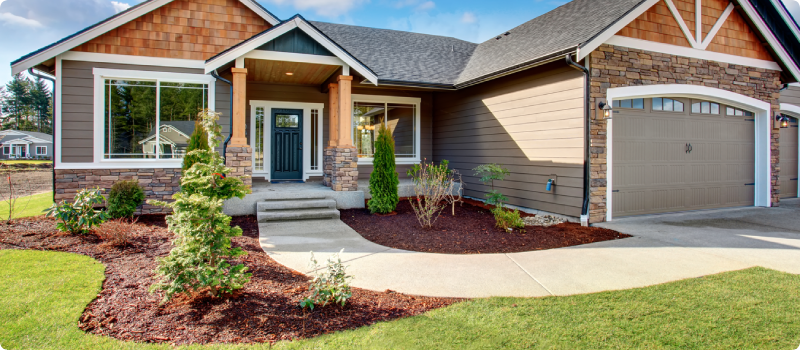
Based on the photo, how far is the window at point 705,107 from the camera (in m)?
8.33

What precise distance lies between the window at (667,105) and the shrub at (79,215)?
9.49m

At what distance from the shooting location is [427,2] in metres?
16.3

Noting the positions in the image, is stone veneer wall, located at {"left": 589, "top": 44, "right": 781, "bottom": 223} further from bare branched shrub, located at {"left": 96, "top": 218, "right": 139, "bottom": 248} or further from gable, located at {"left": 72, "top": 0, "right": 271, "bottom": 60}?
bare branched shrub, located at {"left": 96, "top": 218, "right": 139, "bottom": 248}

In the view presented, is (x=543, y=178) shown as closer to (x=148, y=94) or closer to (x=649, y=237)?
(x=649, y=237)

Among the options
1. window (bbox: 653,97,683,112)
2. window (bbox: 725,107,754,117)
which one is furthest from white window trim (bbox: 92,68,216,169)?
window (bbox: 725,107,754,117)

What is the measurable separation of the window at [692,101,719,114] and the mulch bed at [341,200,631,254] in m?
4.04

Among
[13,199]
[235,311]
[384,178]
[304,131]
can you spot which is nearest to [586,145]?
[384,178]

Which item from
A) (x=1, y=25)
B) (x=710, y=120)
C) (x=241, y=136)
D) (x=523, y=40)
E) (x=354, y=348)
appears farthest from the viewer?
(x=1, y=25)

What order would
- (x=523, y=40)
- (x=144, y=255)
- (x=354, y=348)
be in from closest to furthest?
1. (x=354, y=348)
2. (x=144, y=255)
3. (x=523, y=40)

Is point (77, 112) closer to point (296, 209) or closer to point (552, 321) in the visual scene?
point (296, 209)

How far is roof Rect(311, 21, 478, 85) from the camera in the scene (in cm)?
985

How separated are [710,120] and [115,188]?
11.5m

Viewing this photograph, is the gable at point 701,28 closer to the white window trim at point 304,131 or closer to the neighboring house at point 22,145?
the white window trim at point 304,131

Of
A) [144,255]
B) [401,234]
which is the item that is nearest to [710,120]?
[401,234]
